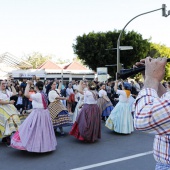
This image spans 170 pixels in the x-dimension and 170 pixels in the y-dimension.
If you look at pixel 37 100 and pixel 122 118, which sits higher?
pixel 37 100

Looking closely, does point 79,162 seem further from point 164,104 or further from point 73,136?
point 164,104

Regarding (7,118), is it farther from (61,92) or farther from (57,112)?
(61,92)

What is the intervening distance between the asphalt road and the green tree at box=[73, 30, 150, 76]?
2448 centimetres

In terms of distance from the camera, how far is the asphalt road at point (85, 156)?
5129 mm

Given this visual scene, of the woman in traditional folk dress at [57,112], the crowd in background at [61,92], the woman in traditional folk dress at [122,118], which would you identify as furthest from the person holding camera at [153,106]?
the crowd in background at [61,92]

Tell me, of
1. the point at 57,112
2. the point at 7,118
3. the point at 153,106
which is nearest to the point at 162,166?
the point at 153,106

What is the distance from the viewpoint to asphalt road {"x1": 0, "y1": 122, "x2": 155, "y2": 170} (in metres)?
5.13

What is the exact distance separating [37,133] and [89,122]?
70.8 inches

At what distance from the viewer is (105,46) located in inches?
1241

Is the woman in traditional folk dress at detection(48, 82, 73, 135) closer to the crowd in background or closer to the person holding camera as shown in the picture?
the crowd in background

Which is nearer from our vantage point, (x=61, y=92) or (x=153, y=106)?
(x=153, y=106)

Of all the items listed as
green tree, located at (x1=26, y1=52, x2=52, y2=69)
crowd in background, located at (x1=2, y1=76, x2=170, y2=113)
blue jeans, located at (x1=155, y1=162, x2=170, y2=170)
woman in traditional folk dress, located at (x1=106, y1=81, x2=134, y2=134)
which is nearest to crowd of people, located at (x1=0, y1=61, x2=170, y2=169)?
woman in traditional folk dress, located at (x1=106, y1=81, x2=134, y2=134)

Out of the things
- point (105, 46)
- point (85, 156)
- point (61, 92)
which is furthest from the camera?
→ point (105, 46)

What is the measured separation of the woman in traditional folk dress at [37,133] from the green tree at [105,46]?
2543 cm
